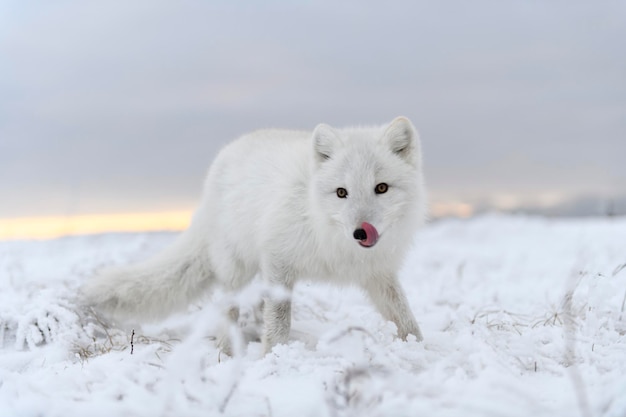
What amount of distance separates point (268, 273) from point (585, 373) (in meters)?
2.14

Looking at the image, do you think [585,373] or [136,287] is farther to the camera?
[136,287]

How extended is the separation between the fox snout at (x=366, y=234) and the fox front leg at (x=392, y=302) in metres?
0.87

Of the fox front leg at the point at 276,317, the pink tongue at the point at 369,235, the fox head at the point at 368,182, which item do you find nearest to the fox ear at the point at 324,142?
the fox head at the point at 368,182

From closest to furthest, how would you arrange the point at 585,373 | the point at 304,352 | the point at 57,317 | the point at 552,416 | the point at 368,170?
the point at 552,416 → the point at 585,373 → the point at 304,352 → the point at 368,170 → the point at 57,317

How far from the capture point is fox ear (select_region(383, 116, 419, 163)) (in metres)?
4.25

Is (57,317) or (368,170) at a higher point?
(368,170)

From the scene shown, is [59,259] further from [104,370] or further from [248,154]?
[104,370]

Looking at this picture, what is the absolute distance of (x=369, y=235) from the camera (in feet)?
12.5

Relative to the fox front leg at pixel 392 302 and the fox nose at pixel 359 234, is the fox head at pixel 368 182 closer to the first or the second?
the fox nose at pixel 359 234

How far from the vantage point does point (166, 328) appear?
5602 millimetres

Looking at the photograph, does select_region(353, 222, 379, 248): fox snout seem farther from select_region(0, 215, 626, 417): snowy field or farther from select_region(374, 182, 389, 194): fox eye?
select_region(0, 215, 626, 417): snowy field

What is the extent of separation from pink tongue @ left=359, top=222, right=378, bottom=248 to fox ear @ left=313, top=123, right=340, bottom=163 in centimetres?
66

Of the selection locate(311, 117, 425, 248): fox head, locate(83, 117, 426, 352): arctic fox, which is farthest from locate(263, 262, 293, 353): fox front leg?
locate(311, 117, 425, 248): fox head

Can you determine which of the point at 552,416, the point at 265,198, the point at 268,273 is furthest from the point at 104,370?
the point at 552,416
